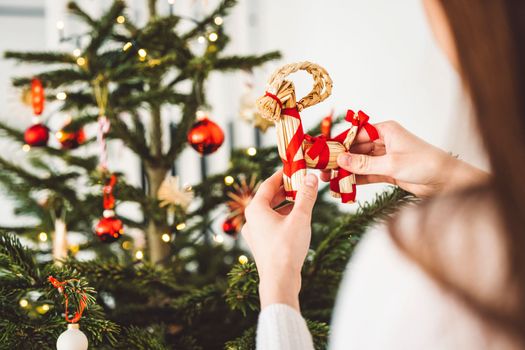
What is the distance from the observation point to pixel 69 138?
987mm

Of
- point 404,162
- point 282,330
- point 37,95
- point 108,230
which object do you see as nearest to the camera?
point 282,330

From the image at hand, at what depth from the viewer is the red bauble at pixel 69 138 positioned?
0.97 m

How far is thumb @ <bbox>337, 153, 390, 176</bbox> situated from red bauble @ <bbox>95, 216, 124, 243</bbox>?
40 centimetres

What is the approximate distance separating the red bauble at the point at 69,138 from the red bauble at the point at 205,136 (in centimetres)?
29

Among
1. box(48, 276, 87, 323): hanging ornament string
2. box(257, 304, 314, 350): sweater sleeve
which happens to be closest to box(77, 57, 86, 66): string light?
box(48, 276, 87, 323): hanging ornament string

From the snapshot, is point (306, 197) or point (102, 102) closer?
point (306, 197)

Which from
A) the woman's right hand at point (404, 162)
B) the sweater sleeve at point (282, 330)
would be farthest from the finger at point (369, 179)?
the sweater sleeve at point (282, 330)

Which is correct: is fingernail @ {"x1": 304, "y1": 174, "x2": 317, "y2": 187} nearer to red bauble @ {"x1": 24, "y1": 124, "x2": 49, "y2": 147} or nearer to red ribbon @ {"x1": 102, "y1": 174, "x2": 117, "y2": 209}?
red ribbon @ {"x1": 102, "y1": 174, "x2": 117, "y2": 209}

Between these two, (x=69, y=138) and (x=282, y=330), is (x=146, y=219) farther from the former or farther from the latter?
(x=282, y=330)

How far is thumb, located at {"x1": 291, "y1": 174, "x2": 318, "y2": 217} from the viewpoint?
0.52m

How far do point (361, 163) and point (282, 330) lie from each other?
233 millimetres

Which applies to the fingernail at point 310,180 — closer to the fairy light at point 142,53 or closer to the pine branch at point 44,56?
the fairy light at point 142,53

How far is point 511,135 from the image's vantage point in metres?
0.32

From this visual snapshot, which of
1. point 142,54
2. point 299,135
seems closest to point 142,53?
point 142,54
